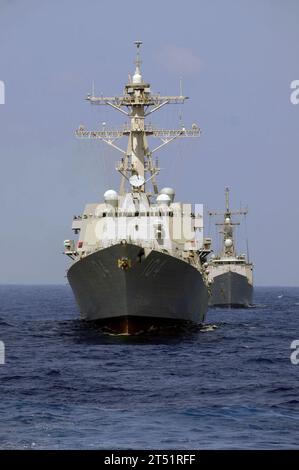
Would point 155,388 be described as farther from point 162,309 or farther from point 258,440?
point 162,309

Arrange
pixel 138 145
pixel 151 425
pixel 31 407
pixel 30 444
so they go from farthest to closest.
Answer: pixel 138 145 < pixel 31 407 < pixel 151 425 < pixel 30 444

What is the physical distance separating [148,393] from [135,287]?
16.7 metres

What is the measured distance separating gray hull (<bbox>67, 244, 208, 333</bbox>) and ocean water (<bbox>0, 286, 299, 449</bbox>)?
1341mm

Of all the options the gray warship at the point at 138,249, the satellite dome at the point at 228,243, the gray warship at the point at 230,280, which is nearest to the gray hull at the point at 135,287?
the gray warship at the point at 138,249

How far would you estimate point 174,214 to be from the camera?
4928cm

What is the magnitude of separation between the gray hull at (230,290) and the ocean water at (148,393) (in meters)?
49.1

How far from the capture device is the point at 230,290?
91250mm

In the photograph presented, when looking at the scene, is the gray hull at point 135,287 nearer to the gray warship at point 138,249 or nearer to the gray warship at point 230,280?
the gray warship at point 138,249

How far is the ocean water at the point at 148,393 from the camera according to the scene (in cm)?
1914

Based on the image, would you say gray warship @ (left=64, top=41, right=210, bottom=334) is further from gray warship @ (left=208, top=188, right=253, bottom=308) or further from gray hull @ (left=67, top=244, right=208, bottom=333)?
gray warship @ (left=208, top=188, right=253, bottom=308)

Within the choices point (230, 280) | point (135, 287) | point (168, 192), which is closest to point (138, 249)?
point (135, 287)

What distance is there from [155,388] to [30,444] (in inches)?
314

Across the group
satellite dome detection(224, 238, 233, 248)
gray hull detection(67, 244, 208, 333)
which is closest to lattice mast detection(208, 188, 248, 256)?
satellite dome detection(224, 238, 233, 248)
